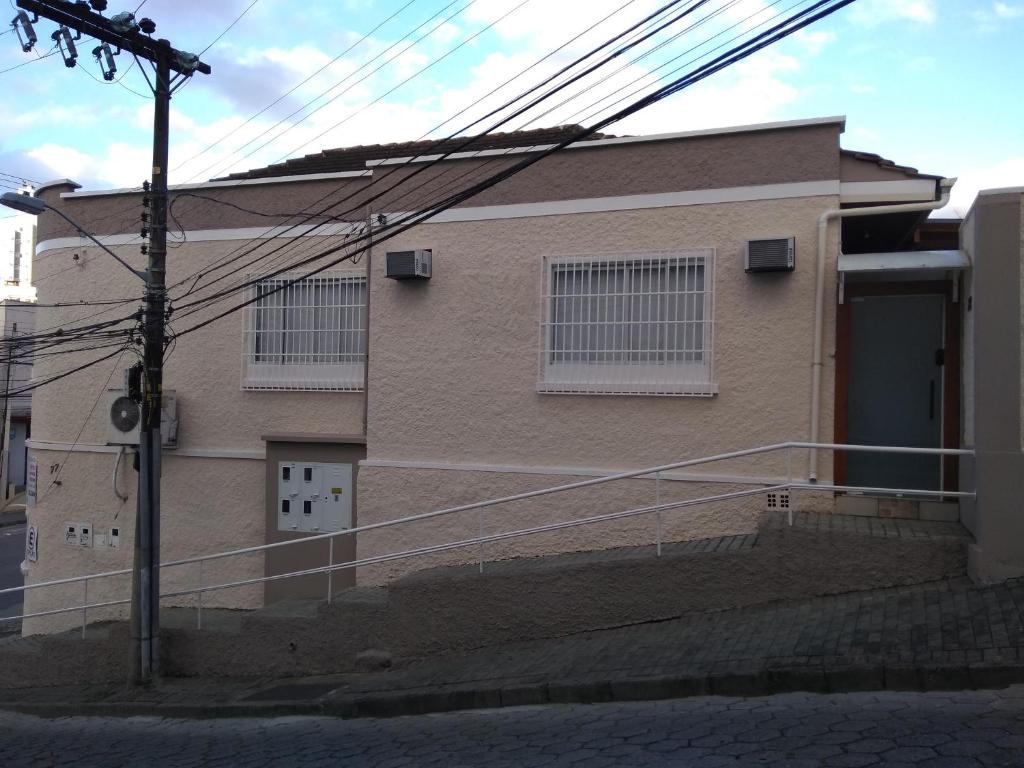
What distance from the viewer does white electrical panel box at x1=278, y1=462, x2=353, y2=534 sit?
1194 cm

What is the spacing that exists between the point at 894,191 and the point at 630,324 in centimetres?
290

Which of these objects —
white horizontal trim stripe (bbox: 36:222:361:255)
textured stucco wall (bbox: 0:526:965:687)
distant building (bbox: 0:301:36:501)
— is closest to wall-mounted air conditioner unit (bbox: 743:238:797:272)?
textured stucco wall (bbox: 0:526:965:687)

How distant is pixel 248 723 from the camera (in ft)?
28.3

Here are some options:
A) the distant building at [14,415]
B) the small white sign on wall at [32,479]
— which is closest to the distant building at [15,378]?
the distant building at [14,415]

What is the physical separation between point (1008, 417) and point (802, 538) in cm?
186

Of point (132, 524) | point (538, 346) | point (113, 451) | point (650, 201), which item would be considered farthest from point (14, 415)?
point (650, 201)

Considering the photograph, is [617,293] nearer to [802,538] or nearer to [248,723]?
[802,538]

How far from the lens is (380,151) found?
564 inches

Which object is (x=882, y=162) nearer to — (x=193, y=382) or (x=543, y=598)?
(x=543, y=598)

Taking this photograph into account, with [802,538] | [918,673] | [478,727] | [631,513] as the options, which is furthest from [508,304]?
[918,673]

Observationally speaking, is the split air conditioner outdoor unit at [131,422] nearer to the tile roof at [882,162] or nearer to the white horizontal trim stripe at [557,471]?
the white horizontal trim stripe at [557,471]

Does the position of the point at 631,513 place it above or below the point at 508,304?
below

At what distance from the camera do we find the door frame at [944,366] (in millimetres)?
9273

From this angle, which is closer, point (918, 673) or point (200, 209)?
point (918, 673)
